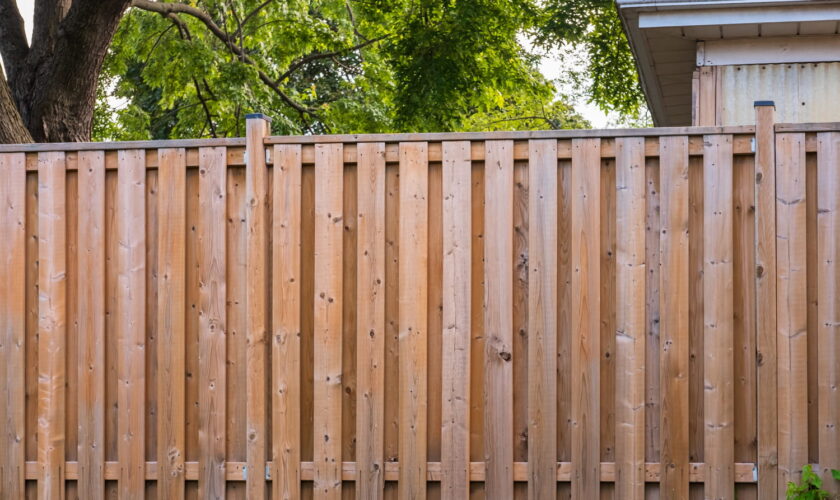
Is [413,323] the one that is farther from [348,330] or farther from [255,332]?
[255,332]

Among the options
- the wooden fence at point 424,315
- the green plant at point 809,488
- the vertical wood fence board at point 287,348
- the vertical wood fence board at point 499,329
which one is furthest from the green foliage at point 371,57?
the green plant at point 809,488

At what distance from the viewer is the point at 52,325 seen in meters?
4.40

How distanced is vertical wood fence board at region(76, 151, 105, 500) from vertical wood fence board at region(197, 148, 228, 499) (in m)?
0.48

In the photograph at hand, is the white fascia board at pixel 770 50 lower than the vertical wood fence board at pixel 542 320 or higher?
higher

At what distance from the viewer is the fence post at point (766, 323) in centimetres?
404

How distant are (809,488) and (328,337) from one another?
2.21m

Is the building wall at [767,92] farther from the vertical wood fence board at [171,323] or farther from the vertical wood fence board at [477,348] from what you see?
the vertical wood fence board at [171,323]

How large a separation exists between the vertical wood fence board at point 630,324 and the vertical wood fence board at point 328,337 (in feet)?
4.13

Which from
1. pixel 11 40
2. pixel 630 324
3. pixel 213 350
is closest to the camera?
pixel 630 324

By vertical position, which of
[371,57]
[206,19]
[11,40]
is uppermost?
[371,57]

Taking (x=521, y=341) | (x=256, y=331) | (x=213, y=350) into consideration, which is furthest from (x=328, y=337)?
(x=521, y=341)

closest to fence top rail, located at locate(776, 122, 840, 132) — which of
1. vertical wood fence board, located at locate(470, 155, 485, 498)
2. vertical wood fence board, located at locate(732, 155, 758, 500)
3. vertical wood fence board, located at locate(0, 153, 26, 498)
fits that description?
vertical wood fence board, located at locate(732, 155, 758, 500)

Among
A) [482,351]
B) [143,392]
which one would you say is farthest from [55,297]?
[482,351]

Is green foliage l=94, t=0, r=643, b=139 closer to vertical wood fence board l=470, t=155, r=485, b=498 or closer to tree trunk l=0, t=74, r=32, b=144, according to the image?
tree trunk l=0, t=74, r=32, b=144
